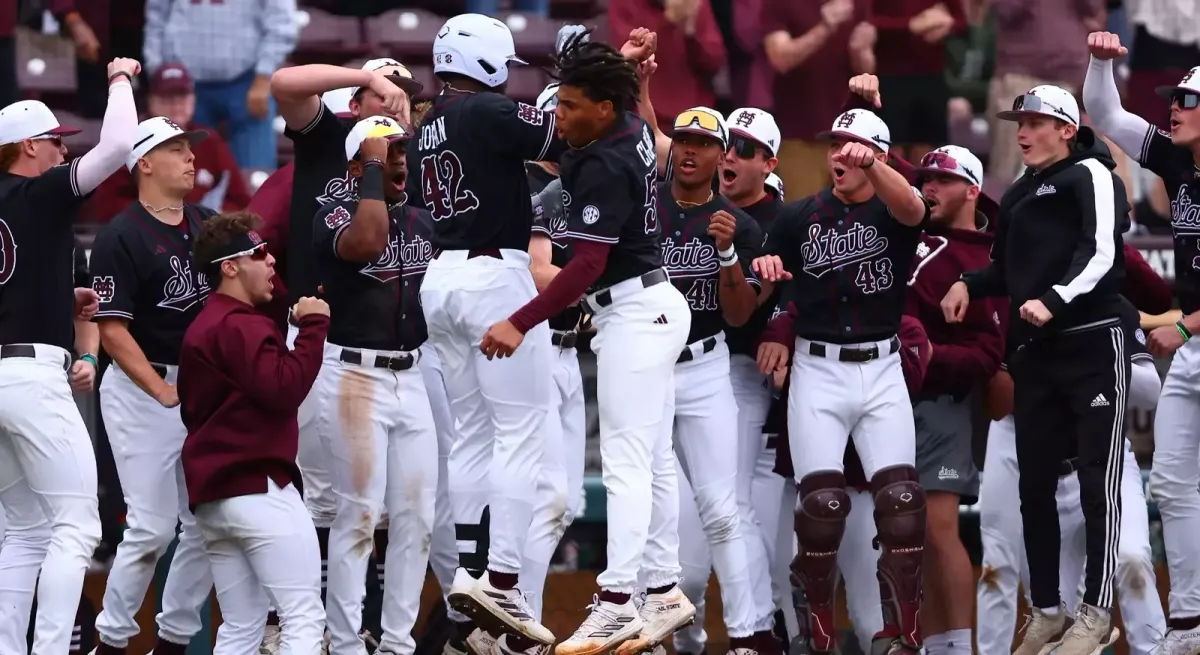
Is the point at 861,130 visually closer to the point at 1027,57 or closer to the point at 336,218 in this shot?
the point at 336,218

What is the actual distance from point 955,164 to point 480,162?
7.30 ft

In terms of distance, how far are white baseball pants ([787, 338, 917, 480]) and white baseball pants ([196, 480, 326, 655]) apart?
2.00m

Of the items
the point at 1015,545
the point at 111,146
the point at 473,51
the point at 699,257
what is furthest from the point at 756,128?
the point at 111,146

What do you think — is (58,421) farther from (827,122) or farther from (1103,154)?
(827,122)

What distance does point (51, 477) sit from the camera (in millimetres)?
6465

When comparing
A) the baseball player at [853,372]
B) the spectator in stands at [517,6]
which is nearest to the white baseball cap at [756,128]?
the baseball player at [853,372]

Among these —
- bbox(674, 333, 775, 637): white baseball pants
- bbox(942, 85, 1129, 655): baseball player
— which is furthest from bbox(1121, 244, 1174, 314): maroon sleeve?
bbox(674, 333, 775, 637): white baseball pants

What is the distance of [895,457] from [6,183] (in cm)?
343

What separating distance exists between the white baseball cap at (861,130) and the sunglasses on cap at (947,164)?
527 mm

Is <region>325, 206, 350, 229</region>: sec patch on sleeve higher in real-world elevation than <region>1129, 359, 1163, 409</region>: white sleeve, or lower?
higher

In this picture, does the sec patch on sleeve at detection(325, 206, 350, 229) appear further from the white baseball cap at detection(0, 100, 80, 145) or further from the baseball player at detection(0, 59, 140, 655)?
the white baseball cap at detection(0, 100, 80, 145)

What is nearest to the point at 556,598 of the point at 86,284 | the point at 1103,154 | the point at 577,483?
the point at 577,483

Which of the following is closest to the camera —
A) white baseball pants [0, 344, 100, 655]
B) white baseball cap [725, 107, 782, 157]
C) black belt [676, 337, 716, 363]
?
white baseball pants [0, 344, 100, 655]

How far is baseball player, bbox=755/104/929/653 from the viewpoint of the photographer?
22.3 ft
